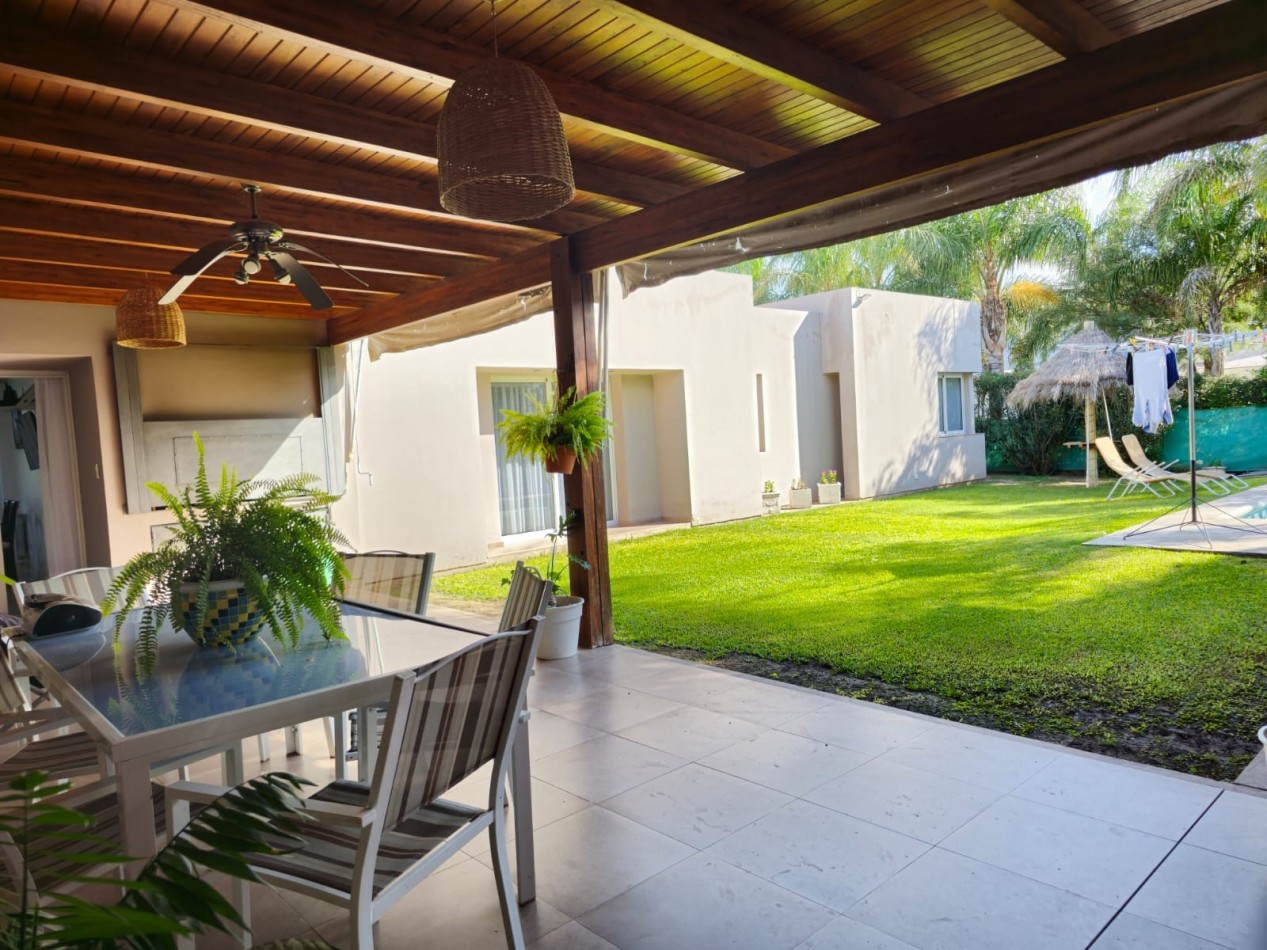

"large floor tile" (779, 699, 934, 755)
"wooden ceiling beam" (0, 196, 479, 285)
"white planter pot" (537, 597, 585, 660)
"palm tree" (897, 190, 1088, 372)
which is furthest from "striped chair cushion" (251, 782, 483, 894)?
"palm tree" (897, 190, 1088, 372)

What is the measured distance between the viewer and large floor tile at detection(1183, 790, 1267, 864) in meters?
2.31

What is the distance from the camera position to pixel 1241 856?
89.8 inches

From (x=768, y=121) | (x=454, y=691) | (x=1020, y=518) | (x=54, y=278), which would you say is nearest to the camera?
(x=454, y=691)

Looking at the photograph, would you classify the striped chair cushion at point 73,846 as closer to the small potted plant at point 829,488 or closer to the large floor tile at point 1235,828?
the large floor tile at point 1235,828

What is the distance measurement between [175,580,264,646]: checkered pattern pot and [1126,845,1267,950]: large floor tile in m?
2.40

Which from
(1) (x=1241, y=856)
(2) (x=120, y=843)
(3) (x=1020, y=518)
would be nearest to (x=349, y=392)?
(2) (x=120, y=843)

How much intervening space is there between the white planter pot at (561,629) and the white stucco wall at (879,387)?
895cm

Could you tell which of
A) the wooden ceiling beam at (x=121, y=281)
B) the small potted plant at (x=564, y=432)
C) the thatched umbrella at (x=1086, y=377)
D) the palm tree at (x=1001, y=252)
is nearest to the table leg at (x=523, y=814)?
the small potted plant at (x=564, y=432)

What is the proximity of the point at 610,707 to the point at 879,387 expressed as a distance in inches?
417

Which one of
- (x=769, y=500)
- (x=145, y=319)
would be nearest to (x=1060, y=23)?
(x=145, y=319)

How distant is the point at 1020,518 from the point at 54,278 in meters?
9.49

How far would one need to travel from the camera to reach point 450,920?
7.20 feet

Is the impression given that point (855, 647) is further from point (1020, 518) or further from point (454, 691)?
point (1020, 518)

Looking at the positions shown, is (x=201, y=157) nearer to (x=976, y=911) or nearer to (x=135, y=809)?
(x=135, y=809)
